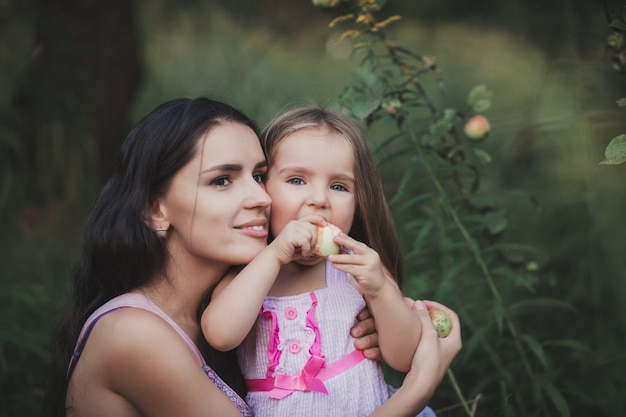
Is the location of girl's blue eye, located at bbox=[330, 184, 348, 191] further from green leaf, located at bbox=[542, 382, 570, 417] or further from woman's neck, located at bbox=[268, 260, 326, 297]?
green leaf, located at bbox=[542, 382, 570, 417]

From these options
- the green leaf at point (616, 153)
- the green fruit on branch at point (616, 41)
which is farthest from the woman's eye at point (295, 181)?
the green fruit on branch at point (616, 41)

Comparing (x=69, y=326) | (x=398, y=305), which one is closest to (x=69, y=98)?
Answer: (x=69, y=326)

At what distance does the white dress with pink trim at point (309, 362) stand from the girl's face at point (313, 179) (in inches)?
9.5

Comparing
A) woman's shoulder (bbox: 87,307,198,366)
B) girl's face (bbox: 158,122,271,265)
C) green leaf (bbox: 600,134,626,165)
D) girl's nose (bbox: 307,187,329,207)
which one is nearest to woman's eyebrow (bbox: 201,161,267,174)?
girl's face (bbox: 158,122,271,265)

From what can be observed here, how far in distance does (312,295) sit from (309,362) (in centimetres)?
22

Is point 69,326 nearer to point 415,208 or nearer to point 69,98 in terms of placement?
point 415,208

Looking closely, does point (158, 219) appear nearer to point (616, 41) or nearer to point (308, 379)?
point (308, 379)

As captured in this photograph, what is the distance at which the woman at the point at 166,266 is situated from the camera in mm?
1762

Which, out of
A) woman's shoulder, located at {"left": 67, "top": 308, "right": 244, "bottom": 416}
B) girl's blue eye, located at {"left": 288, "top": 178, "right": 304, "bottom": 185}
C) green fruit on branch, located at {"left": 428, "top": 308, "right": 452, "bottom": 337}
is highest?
girl's blue eye, located at {"left": 288, "top": 178, "right": 304, "bottom": 185}

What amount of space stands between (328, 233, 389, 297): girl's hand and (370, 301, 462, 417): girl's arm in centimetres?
28

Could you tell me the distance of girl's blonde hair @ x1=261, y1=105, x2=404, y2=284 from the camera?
2086mm

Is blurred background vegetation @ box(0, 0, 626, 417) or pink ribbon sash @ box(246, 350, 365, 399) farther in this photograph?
blurred background vegetation @ box(0, 0, 626, 417)

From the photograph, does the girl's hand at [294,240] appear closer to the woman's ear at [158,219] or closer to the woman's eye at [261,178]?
the woman's eye at [261,178]

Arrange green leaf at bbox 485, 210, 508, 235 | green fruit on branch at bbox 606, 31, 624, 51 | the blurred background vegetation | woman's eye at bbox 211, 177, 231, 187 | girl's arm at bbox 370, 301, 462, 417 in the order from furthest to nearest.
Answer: the blurred background vegetation
green leaf at bbox 485, 210, 508, 235
green fruit on branch at bbox 606, 31, 624, 51
woman's eye at bbox 211, 177, 231, 187
girl's arm at bbox 370, 301, 462, 417
